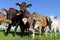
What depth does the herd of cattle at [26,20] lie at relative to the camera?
21.8 metres

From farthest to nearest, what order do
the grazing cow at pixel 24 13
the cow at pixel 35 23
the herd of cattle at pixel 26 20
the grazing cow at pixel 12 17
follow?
the grazing cow at pixel 12 17 < the grazing cow at pixel 24 13 < the herd of cattle at pixel 26 20 < the cow at pixel 35 23

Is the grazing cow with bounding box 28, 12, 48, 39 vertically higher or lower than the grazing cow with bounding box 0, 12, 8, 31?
lower

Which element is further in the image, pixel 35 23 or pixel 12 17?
pixel 12 17

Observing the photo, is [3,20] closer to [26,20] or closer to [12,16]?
[12,16]

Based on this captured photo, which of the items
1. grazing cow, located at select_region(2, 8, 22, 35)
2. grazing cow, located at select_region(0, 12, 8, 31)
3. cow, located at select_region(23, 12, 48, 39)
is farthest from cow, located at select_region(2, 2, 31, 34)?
grazing cow, located at select_region(0, 12, 8, 31)

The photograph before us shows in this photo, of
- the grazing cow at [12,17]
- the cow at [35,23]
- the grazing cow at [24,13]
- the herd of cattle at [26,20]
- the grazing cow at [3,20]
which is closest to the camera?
the cow at [35,23]

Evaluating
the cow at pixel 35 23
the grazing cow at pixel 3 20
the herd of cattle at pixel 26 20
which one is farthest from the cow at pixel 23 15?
the grazing cow at pixel 3 20

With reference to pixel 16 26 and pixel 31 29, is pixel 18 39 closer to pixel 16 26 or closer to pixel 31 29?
pixel 31 29

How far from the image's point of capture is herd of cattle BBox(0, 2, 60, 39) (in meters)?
21.8

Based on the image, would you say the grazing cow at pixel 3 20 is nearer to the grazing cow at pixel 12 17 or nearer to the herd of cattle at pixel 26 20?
the herd of cattle at pixel 26 20

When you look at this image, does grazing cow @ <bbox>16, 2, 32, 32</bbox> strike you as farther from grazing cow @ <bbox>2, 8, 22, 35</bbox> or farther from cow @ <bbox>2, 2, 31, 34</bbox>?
grazing cow @ <bbox>2, 8, 22, 35</bbox>

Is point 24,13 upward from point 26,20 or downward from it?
upward

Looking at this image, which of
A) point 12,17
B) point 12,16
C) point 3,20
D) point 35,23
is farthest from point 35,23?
point 3,20

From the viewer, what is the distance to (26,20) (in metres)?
22.1
